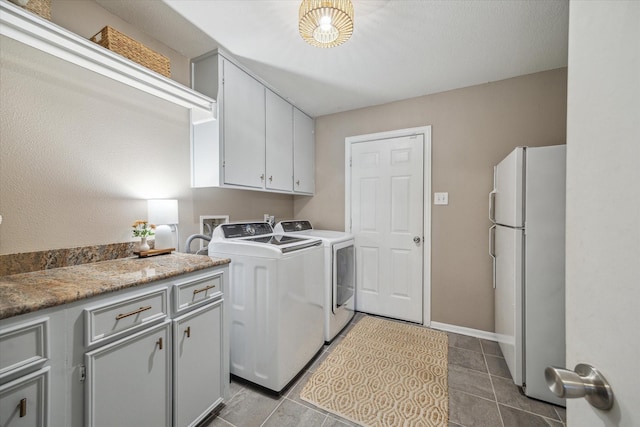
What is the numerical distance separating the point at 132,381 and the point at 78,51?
151cm

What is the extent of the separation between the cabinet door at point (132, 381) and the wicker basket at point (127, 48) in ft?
4.90

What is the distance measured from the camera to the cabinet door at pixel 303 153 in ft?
9.54

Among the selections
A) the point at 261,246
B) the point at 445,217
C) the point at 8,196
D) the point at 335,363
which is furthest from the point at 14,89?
the point at 445,217

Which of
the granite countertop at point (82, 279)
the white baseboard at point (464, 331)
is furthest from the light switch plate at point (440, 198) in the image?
the granite countertop at point (82, 279)

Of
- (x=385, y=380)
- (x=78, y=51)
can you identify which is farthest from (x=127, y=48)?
(x=385, y=380)

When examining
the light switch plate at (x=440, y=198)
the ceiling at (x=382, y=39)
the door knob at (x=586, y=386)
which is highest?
the ceiling at (x=382, y=39)

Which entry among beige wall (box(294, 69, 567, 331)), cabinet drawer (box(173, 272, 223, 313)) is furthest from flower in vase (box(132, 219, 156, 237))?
beige wall (box(294, 69, 567, 331))

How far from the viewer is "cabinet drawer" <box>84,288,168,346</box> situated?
3.13ft

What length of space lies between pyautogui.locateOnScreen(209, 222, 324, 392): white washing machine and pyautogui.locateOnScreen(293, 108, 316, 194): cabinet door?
121 centimetres

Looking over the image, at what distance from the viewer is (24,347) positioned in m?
0.81

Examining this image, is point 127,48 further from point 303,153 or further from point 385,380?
point 385,380

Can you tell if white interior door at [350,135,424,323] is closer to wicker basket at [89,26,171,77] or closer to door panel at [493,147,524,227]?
door panel at [493,147,524,227]

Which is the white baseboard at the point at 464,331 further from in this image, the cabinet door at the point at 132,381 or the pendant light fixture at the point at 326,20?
the pendant light fixture at the point at 326,20

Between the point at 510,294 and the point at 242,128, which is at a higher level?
the point at 242,128
